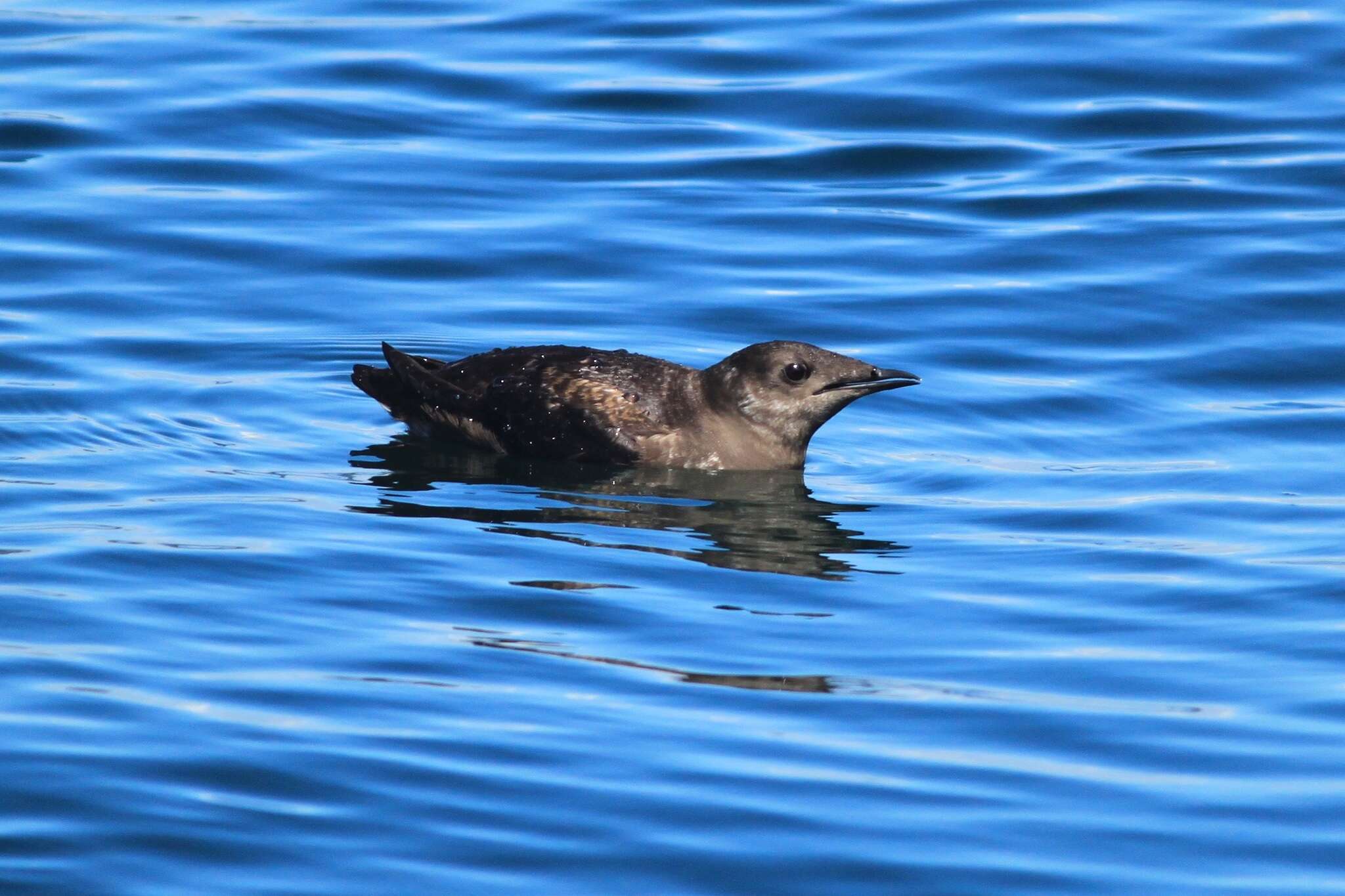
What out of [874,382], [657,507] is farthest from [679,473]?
[874,382]

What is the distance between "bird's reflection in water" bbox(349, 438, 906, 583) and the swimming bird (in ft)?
0.32

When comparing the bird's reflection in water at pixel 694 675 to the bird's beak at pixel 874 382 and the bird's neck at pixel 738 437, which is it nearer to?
the bird's neck at pixel 738 437

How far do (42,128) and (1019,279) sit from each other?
26.9 feet

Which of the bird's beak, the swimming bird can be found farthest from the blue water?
the bird's beak

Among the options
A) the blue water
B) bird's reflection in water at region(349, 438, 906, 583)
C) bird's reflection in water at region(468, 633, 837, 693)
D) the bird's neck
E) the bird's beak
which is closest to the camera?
the blue water

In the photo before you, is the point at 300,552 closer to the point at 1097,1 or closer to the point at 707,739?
the point at 707,739

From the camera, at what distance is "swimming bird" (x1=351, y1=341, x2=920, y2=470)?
1124cm

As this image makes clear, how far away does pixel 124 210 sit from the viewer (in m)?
15.9

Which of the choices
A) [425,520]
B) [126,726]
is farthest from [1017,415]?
[126,726]

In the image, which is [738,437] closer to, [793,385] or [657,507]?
[793,385]

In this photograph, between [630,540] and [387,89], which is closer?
[630,540]

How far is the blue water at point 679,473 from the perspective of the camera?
652 centimetres

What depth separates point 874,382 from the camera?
1119 centimetres

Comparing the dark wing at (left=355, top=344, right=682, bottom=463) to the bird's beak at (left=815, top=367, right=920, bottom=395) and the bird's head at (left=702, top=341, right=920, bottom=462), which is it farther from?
the bird's beak at (left=815, top=367, right=920, bottom=395)
